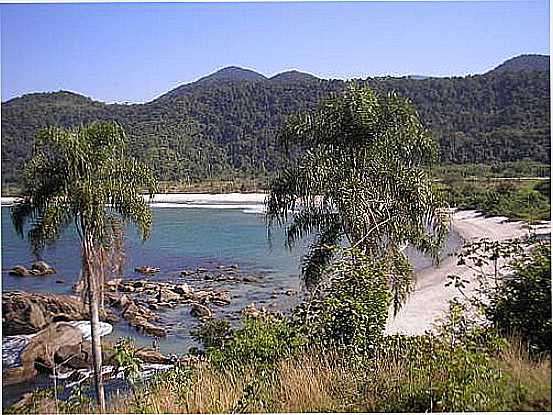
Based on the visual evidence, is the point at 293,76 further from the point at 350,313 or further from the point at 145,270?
the point at 145,270

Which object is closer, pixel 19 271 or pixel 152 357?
pixel 19 271

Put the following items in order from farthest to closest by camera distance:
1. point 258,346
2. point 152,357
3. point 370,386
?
point 152,357, point 258,346, point 370,386

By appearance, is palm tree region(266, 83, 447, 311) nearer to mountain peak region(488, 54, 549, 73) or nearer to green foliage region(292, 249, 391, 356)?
mountain peak region(488, 54, 549, 73)

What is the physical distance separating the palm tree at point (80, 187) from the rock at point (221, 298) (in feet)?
12.2

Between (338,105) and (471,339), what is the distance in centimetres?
202

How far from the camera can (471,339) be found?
3.67 metres

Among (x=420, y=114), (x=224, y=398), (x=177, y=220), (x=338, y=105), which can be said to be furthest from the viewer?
(x=177, y=220)

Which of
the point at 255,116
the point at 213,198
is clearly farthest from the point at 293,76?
the point at 213,198

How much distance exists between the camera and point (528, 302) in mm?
3869

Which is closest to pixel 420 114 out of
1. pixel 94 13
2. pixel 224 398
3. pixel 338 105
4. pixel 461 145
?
A: pixel 461 145

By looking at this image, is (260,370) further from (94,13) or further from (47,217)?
(94,13)

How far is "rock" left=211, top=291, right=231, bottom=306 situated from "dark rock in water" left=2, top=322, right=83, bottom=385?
171cm

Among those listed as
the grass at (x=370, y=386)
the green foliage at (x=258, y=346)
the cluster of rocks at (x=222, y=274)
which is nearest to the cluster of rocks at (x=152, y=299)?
the cluster of rocks at (x=222, y=274)

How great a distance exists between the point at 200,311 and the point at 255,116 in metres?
3.25
